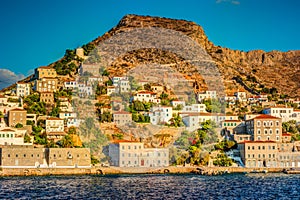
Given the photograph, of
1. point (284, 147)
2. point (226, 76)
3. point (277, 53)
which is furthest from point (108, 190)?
point (277, 53)

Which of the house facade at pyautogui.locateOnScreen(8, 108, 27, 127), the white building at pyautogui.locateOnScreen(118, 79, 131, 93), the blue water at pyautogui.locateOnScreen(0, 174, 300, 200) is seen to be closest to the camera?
the blue water at pyautogui.locateOnScreen(0, 174, 300, 200)

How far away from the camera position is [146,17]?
11569cm

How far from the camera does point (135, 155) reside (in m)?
58.0

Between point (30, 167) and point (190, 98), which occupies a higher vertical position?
point (190, 98)

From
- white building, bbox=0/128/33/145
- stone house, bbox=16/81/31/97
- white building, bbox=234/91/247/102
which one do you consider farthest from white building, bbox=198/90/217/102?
white building, bbox=0/128/33/145

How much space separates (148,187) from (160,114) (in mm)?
29301

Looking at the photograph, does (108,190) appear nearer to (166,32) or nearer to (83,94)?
(83,94)

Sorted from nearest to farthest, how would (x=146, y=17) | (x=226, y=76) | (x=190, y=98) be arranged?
(x=190, y=98)
(x=226, y=76)
(x=146, y=17)

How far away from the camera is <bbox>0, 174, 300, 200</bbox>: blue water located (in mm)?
36188

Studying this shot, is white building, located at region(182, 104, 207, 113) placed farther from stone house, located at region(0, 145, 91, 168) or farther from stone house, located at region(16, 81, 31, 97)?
stone house, located at region(0, 145, 91, 168)

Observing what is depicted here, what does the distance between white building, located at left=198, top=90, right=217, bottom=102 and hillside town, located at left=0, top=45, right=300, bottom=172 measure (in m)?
0.14

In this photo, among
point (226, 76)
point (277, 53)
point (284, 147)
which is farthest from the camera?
point (277, 53)

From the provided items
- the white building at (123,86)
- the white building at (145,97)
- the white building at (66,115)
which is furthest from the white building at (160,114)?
the white building at (66,115)

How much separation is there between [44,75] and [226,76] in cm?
3221
